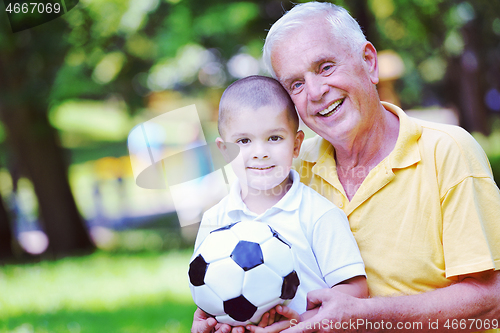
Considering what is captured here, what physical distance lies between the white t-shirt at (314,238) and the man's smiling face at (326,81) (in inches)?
15.4

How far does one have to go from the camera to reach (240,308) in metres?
1.82

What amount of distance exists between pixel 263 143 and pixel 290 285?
2.22 feet

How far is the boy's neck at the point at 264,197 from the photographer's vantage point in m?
2.30

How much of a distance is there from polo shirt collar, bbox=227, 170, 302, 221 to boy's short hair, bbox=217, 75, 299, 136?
0.28 meters

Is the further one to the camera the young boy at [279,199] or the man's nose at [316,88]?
the man's nose at [316,88]

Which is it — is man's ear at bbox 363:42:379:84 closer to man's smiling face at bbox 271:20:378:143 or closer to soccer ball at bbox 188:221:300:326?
man's smiling face at bbox 271:20:378:143

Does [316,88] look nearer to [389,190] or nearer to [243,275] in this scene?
[389,190]

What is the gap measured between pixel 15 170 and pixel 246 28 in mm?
10477

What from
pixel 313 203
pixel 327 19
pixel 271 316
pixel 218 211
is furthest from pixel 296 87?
pixel 271 316

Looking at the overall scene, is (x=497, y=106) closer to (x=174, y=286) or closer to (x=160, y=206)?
(x=160, y=206)

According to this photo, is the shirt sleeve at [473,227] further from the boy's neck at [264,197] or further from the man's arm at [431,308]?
the boy's neck at [264,197]

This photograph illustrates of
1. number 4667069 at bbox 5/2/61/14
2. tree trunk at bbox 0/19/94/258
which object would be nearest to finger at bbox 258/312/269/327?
number 4667069 at bbox 5/2/61/14

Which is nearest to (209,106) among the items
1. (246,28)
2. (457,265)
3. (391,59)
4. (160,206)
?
(246,28)

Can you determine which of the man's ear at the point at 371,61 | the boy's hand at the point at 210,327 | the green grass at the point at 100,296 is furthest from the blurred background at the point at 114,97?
the boy's hand at the point at 210,327
